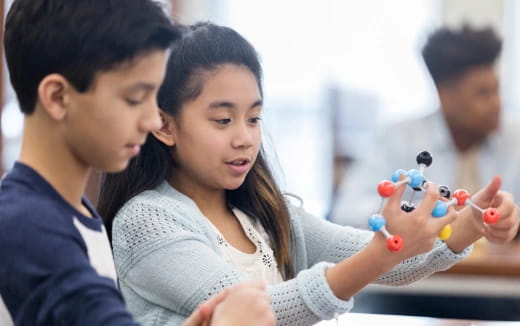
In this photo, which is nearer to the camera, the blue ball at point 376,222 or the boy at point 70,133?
the boy at point 70,133

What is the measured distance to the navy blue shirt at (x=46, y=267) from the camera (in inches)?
31.1

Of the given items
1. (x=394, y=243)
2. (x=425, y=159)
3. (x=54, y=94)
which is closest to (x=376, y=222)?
(x=394, y=243)

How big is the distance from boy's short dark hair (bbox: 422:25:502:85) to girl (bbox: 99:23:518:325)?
143cm

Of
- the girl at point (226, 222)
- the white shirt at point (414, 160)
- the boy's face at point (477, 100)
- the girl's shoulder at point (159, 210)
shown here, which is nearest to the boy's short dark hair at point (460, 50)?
the boy's face at point (477, 100)

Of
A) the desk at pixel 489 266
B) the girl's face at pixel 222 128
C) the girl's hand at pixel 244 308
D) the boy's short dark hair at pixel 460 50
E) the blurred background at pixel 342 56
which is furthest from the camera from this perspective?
the blurred background at pixel 342 56

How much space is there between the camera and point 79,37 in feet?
2.80

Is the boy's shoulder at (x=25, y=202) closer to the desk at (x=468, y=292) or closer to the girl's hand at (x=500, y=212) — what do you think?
the girl's hand at (x=500, y=212)

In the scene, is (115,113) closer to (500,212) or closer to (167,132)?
(167,132)

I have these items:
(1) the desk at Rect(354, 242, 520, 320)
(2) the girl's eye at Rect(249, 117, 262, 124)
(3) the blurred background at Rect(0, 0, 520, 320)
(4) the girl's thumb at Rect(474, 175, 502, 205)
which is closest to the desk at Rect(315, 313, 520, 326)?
(4) the girl's thumb at Rect(474, 175, 502, 205)

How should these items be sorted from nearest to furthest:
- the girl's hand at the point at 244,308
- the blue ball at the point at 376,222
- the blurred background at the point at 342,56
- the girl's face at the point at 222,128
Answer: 1. the girl's hand at the point at 244,308
2. the blue ball at the point at 376,222
3. the girl's face at the point at 222,128
4. the blurred background at the point at 342,56

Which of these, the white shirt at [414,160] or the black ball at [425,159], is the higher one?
the black ball at [425,159]

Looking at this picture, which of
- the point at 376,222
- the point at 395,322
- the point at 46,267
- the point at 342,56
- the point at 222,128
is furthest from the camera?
the point at 342,56

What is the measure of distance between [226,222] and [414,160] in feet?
5.08

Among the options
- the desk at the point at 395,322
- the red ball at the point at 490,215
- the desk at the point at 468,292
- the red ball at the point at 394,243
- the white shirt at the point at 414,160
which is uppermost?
the red ball at the point at 394,243
